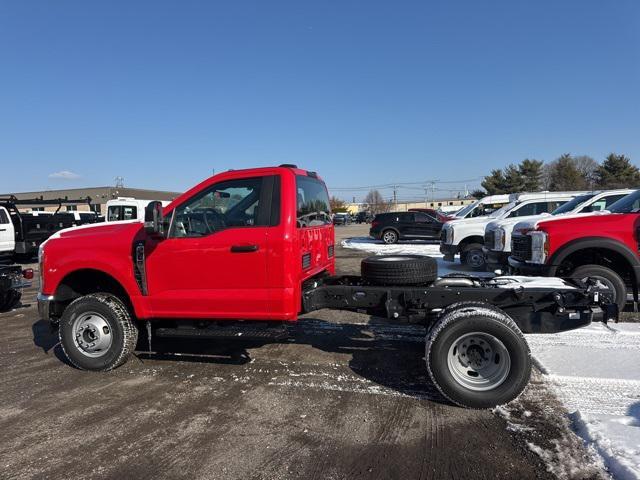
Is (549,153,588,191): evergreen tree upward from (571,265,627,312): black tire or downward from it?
upward

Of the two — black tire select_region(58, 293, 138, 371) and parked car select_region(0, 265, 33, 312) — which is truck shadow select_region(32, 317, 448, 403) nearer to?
black tire select_region(58, 293, 138, 371)

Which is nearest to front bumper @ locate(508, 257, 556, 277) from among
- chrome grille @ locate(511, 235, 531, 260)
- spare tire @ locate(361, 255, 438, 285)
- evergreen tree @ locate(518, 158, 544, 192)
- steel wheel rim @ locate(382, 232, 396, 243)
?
chrome grille @ locate(511, 235, 531, 260)

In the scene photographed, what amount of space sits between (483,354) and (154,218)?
3383 millimetres

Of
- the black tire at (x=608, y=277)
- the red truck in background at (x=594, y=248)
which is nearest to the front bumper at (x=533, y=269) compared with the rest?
the red truck in background at (x=594, y=248)

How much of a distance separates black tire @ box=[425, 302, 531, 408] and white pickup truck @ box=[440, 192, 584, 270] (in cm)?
878

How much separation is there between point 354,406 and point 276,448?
914 mm

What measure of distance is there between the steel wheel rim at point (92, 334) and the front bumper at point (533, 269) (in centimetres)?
579

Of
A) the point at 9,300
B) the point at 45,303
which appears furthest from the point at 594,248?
the point at 9,300

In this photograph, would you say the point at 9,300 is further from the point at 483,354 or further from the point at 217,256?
the point at 483,354

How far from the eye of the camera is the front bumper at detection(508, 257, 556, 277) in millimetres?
6172

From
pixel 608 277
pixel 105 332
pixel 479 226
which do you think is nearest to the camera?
pixel 105 332

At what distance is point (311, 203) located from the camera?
5.10 meters

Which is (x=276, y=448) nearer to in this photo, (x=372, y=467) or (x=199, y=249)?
(x=372, y=467)

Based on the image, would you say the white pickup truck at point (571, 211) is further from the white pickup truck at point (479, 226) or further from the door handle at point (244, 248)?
the door handle at point (244, 248)
